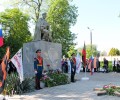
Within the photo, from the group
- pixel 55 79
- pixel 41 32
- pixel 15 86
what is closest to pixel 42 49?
pixel 41 32

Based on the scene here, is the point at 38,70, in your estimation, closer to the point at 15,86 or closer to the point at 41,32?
the point at 15,86

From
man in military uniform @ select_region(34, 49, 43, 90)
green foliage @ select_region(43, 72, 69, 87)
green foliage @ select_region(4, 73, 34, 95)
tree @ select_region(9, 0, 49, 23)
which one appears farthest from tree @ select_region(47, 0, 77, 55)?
green foliage @ select_region(4, 73, 34, 95)

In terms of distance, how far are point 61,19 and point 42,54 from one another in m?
27.8

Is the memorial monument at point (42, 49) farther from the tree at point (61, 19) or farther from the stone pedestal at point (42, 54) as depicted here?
the tree at point (61, 19)

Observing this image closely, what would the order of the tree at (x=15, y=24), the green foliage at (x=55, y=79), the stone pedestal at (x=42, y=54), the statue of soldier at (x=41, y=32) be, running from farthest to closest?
the tree at (x=15, y=24), the statue of soldier at (x=41, y=32), the stone pedestal at (x=42, y=54), the green foliage at (x=55, y=79)

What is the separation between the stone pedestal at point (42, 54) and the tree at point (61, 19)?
2568 cm

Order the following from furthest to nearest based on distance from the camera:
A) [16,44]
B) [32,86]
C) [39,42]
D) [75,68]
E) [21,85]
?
[16,44], [75,68], [39,42], [32,86], [21,85]

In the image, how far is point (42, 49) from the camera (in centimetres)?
1614

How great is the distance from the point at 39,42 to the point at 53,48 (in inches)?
48.4

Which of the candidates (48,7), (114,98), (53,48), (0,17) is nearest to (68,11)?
(48,7)

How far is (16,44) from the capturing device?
1722 inches

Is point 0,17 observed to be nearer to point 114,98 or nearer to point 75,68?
point 75,68

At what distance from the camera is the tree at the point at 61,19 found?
42.8m

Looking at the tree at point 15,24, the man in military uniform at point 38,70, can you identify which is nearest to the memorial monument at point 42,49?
the man in military uniform at point 38,70
